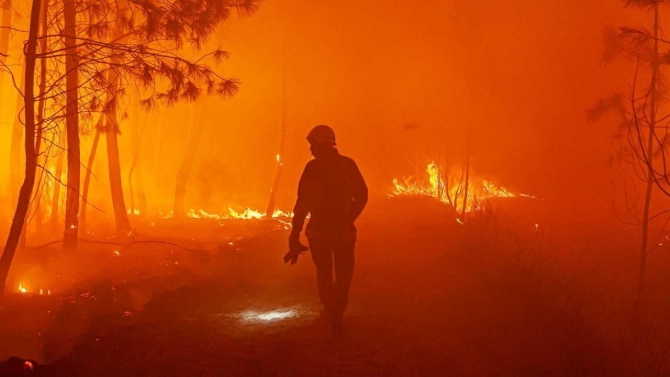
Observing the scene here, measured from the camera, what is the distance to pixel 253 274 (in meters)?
9.20

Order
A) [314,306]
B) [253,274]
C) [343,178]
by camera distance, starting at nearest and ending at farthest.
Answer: [343,178]
[314,306]
[253,274]

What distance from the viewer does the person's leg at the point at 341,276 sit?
18.1 feet

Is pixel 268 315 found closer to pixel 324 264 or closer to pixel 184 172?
pixel 324 264

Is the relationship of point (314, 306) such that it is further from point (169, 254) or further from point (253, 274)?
point (169, 254)

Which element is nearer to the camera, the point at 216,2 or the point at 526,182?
the point at 216,2

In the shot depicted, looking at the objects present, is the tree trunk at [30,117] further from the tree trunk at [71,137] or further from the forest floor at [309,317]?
the tree trunk at [71,137]

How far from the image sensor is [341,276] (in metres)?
5.57

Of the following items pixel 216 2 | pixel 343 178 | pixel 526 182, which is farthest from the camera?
pixel 526 182

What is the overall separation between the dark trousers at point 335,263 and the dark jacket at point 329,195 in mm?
99

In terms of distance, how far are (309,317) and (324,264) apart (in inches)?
45.5

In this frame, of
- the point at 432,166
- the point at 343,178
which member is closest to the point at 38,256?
the point at 343,178

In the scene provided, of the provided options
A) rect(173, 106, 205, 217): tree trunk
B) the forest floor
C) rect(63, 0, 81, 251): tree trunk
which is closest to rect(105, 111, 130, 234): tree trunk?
the forest floor

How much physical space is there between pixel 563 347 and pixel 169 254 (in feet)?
25.2

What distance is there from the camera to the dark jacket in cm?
545
